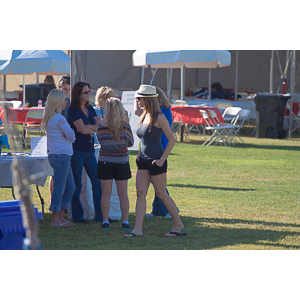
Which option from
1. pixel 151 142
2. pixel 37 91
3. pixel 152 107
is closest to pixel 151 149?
pixel 151 142

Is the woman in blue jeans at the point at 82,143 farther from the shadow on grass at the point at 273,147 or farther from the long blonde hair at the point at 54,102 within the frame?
the shadow on grass at the point at 273,147

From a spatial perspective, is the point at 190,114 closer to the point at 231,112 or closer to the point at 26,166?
the point at 231,112

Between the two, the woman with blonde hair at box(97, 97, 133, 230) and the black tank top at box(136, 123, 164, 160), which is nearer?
the black tank top at box(136, 123, 164, 160)

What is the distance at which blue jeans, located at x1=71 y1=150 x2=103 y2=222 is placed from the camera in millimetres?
6242

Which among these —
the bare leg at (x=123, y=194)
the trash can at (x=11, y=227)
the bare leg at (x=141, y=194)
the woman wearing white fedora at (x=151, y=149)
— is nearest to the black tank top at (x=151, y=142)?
the woman wearing white fedora at (x=151, y=149)

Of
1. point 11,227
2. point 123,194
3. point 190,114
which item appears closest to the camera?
point 11,227

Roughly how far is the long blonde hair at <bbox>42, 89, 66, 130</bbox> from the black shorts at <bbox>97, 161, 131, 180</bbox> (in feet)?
2.38

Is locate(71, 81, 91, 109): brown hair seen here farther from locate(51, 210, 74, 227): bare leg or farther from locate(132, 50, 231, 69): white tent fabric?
locate(132, 50, 231, 69): white tent fabric

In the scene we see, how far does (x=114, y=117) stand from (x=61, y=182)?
3.02ft

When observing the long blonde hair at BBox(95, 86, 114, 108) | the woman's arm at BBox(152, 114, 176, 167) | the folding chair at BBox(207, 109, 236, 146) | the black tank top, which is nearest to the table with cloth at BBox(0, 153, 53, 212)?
the long blonde hair at BBox(95, 86, 114, 108)

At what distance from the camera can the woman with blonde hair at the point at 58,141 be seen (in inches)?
229

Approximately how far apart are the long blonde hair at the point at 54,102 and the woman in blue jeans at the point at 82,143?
329 mm

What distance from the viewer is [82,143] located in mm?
6211
